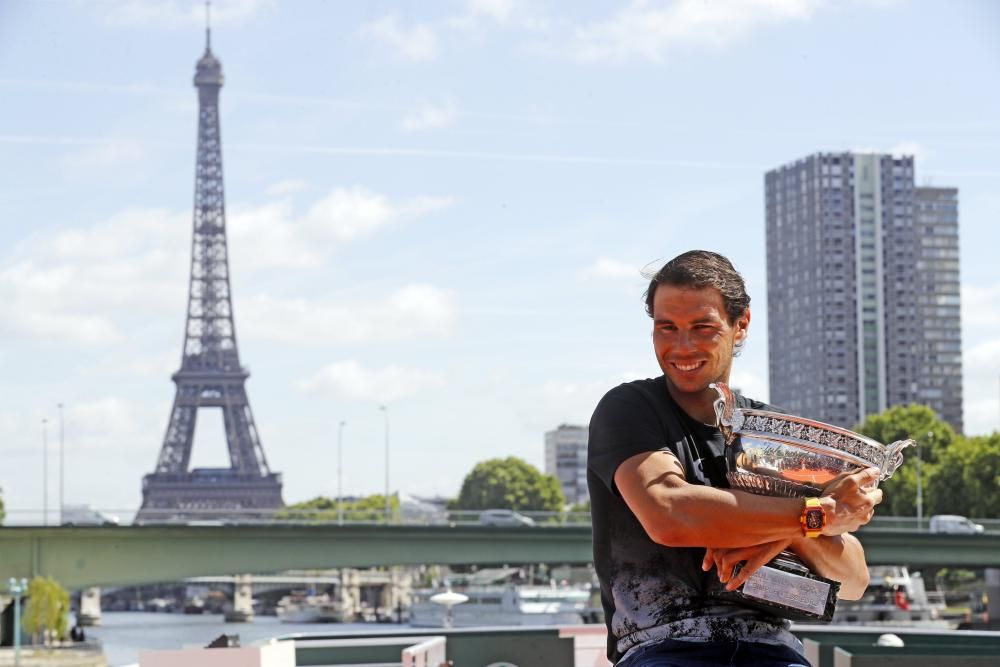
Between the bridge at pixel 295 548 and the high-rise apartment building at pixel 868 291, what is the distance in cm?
10651

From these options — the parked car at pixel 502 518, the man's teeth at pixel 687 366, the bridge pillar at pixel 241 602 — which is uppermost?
the man's teeth at pixel 687 366

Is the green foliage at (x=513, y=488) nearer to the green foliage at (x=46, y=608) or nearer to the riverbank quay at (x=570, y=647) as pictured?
the green foliage at (x=46, y=608)

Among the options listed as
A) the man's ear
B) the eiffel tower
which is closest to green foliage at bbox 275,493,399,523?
the eiffel tower

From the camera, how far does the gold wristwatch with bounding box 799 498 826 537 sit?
308 centimetres

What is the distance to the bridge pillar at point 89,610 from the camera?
4732 inches

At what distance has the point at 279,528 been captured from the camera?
52.9 metres

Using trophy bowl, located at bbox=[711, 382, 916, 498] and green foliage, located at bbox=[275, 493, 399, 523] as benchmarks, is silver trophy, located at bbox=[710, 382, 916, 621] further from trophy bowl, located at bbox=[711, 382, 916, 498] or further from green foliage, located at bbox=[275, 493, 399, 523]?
green foliage, located at bbox=[275, 493, 399, 523]

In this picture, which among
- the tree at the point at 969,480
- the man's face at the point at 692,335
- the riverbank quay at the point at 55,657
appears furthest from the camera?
the tree at the point at 969,480

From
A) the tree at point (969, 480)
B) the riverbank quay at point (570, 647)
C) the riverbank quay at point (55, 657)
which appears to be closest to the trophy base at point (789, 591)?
the riverbank quay at point (570, 647)

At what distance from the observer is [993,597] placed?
79.6 metres

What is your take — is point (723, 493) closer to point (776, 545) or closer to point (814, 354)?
point (776, 545)

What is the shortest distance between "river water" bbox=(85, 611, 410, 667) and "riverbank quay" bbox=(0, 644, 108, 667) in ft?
9.19

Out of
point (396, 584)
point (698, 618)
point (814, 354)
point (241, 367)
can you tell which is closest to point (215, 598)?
point (396, 584)

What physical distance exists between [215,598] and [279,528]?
9860 cm
